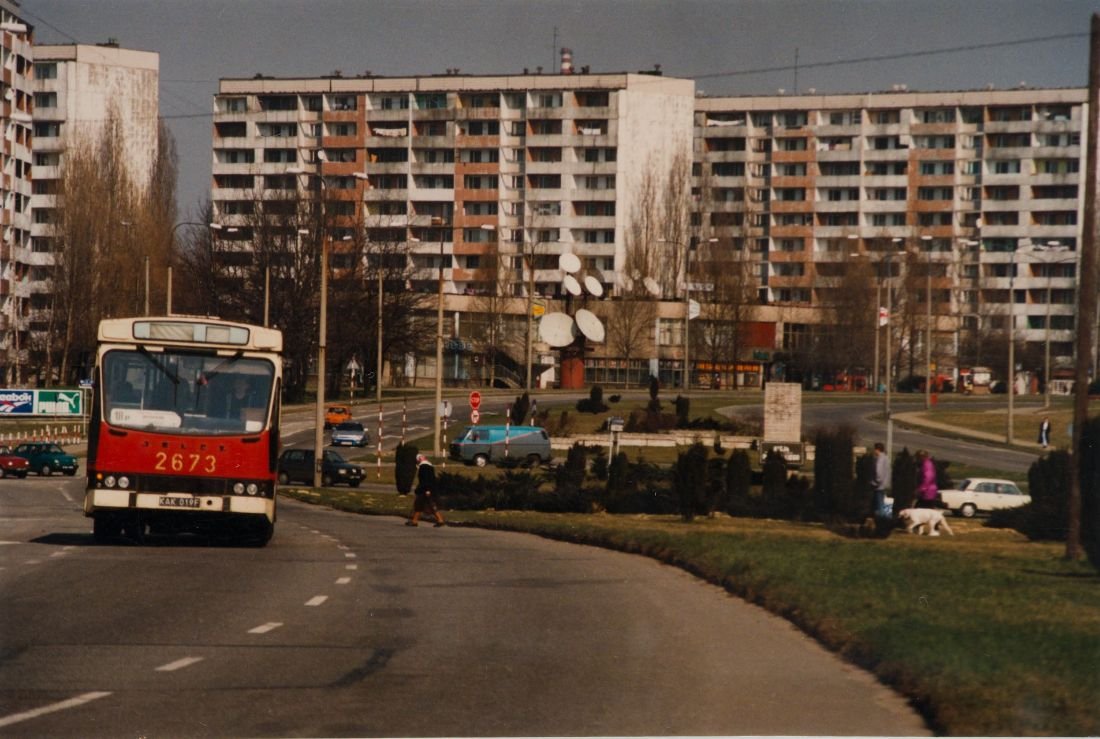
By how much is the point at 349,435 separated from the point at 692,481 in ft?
135

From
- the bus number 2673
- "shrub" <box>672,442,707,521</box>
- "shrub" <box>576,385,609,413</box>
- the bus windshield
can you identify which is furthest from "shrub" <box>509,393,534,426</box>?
the bus number 2673

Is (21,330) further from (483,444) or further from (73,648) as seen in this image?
(73,648)

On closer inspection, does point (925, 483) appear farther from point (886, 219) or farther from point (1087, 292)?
point (886, 219)

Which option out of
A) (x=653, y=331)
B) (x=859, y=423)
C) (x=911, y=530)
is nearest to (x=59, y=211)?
(x=653, y=331)

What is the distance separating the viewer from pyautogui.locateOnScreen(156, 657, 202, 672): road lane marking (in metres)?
10.6

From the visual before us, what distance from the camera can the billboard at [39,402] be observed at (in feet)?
242

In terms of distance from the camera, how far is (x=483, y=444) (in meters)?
62.9

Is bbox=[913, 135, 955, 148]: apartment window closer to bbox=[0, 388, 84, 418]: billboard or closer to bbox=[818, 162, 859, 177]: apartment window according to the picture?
bbox=[818, 162, 859, 177]: apartment window

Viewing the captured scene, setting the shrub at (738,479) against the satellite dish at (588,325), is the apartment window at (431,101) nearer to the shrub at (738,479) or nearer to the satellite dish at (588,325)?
the satellite dish at (588,325)

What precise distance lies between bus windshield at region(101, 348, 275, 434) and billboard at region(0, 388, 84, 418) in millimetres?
55236

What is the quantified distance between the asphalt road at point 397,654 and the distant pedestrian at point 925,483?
15.7 metres

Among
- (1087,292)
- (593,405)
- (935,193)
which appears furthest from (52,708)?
(935,193)

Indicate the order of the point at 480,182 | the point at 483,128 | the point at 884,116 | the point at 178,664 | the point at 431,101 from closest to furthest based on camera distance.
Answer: the point at 178,664
the point at 483,128
the point at 431,101
the point at 480,182
the point at 884,116

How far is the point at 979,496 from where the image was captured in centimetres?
4509
